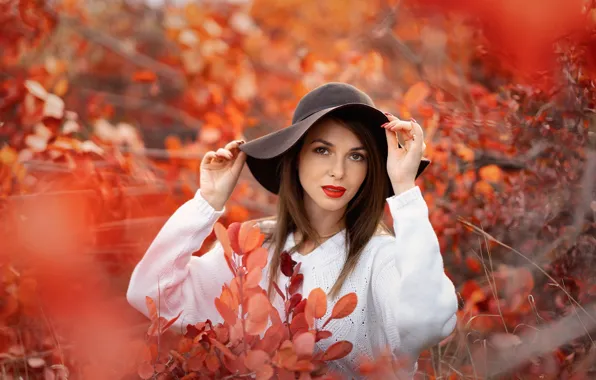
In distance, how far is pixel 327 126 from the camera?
1931mm

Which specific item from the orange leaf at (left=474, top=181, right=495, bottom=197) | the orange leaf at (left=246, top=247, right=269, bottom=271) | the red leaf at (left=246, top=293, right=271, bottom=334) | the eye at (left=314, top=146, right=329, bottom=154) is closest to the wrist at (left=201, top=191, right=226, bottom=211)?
the eye at (left=314, top=146, right=329, bottom=154)

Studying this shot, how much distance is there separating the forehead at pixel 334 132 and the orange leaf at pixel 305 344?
0.64m

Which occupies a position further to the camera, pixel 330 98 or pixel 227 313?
pixel 330 98

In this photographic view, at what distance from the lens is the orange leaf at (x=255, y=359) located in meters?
1.46

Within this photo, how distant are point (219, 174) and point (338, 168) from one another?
37 cm

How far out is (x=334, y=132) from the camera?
Answer: 1919 mm

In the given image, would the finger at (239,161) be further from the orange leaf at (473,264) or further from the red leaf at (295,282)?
the orange leaf at (473,264)

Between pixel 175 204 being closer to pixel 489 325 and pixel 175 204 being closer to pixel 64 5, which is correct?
pixel 489 325

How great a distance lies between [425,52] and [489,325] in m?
2.77

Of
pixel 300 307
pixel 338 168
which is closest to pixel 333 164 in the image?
pixel 338 168

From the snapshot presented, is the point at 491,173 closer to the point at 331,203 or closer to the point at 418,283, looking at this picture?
the point at 331,203

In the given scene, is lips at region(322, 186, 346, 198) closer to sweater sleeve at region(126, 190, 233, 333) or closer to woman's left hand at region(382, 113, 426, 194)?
woman's left hand at region(382, 113, 426, 194)

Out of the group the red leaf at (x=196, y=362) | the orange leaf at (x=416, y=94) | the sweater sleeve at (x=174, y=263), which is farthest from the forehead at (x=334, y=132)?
the orange leaf at (x=416, y=94)

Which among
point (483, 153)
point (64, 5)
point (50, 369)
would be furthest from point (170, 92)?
point (50, 369)
